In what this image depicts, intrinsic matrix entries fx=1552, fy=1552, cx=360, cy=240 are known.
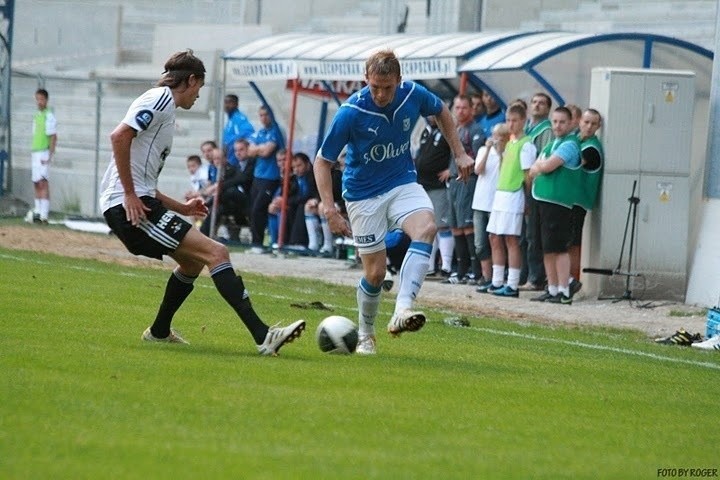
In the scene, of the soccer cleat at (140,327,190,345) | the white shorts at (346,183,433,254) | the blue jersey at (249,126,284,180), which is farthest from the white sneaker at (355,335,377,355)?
the blue jersey at (249,126,284,180)

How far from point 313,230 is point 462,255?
14.2 ft

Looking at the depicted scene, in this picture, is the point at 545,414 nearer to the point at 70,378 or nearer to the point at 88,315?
the point at 70,378

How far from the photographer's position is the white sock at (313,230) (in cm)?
2347

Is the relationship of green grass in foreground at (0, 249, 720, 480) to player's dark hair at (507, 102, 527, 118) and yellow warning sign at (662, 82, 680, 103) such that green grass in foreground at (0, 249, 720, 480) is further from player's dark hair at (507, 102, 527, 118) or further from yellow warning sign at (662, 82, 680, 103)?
yellow warning sign at (662, 82, 680, 103)

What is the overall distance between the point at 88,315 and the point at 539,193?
22.3 ft

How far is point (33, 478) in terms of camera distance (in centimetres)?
571

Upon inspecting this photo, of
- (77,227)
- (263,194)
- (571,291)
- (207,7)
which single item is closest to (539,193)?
(571,291)

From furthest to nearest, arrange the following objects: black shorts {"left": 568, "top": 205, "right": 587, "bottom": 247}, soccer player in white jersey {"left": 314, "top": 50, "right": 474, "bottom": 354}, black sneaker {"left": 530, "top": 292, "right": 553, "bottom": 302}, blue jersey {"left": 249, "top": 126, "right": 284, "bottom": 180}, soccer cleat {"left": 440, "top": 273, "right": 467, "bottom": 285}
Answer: blue jersey {"left": 249, "top": 126, "right": 284, "bottom": 180} → soccer cleat {"left": 440, "top": 273, "right": 467, "bottom": 285} → black shorts {"left": 568, "top": 205, "right": 587, "bottom": 247} → black sneaker {"left": 530, "top": 292, "right": 553, "bottom": 302} → soccer player in white jersey {"left": 314, "top": 50, "right": 474, "bottom": 354}

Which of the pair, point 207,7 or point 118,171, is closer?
point 118,171

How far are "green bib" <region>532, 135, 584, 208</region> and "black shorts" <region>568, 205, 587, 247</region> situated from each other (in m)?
0.14

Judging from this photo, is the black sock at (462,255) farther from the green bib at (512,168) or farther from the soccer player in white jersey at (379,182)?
the soccer player in white jersey at (379,182)

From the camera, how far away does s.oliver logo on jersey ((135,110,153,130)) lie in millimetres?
9625

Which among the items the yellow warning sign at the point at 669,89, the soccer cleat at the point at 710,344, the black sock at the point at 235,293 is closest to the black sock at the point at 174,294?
the black sock at the point at 235,293

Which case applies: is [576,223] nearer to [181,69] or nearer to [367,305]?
[367,305]
